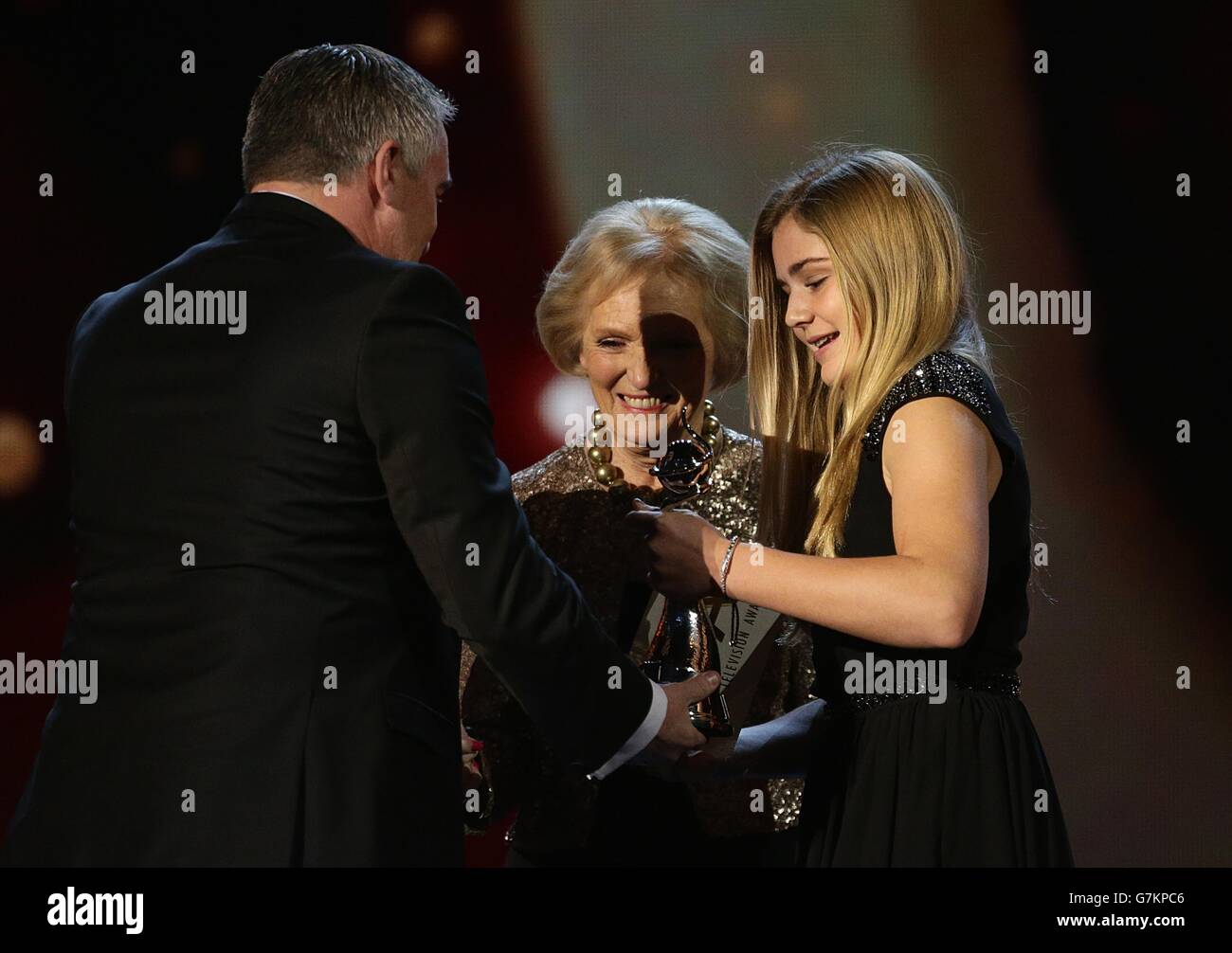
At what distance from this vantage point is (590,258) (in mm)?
2291

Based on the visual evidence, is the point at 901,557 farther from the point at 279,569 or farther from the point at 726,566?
the point at 279,569

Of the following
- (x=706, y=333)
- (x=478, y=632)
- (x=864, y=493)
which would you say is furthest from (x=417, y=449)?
(x=706, y=333)

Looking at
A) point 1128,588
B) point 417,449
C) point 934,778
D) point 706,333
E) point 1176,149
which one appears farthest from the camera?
point 1128,588

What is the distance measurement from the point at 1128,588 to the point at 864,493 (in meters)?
1.67

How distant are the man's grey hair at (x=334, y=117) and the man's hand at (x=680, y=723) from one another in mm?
774

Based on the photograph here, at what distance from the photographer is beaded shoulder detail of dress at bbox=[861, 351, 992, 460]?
1557mm

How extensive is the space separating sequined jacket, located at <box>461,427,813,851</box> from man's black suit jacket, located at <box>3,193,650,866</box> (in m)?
0.54

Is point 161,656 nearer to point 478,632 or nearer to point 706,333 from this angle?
point 478,632

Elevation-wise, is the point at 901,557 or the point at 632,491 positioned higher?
the point at 632,491

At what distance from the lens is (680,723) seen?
1.76m

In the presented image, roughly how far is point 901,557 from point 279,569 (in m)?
0.70

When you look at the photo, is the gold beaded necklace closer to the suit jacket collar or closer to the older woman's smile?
the older woman's smile

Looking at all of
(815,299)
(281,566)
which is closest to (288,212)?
(281,566)

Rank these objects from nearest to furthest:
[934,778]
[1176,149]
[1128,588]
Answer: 1. [934,778]
2. [1176,149]
3. [1128,588]
